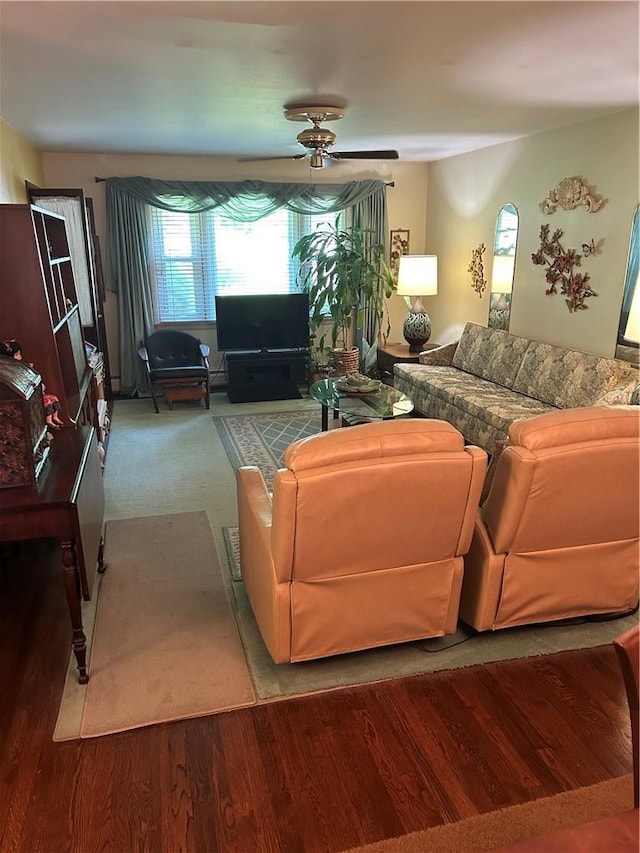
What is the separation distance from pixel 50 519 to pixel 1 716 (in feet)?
2.40

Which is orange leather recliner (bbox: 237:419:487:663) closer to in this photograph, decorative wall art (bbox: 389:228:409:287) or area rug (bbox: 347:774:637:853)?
area rug (bbox: 347:774:637:853)

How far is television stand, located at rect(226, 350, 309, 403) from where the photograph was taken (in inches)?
253

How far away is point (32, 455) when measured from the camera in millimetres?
2209

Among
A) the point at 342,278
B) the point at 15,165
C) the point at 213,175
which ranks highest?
the point at 213,175

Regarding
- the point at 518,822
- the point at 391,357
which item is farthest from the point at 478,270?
the point at 518,822

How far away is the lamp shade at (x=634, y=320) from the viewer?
4.09 meters

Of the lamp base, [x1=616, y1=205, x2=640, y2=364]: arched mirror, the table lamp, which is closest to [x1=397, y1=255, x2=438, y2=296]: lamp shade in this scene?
the table lamp

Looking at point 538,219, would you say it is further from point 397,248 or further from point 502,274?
point 397,248

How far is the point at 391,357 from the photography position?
657 cm

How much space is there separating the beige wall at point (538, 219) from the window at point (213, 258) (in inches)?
57.9

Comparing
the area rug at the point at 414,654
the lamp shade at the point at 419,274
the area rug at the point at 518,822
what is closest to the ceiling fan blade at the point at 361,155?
the lamp shade at the point at 419,274

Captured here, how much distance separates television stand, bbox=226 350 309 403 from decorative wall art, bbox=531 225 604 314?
268 cm

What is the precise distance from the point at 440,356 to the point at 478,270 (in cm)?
93

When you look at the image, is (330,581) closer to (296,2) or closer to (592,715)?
(592,715)
